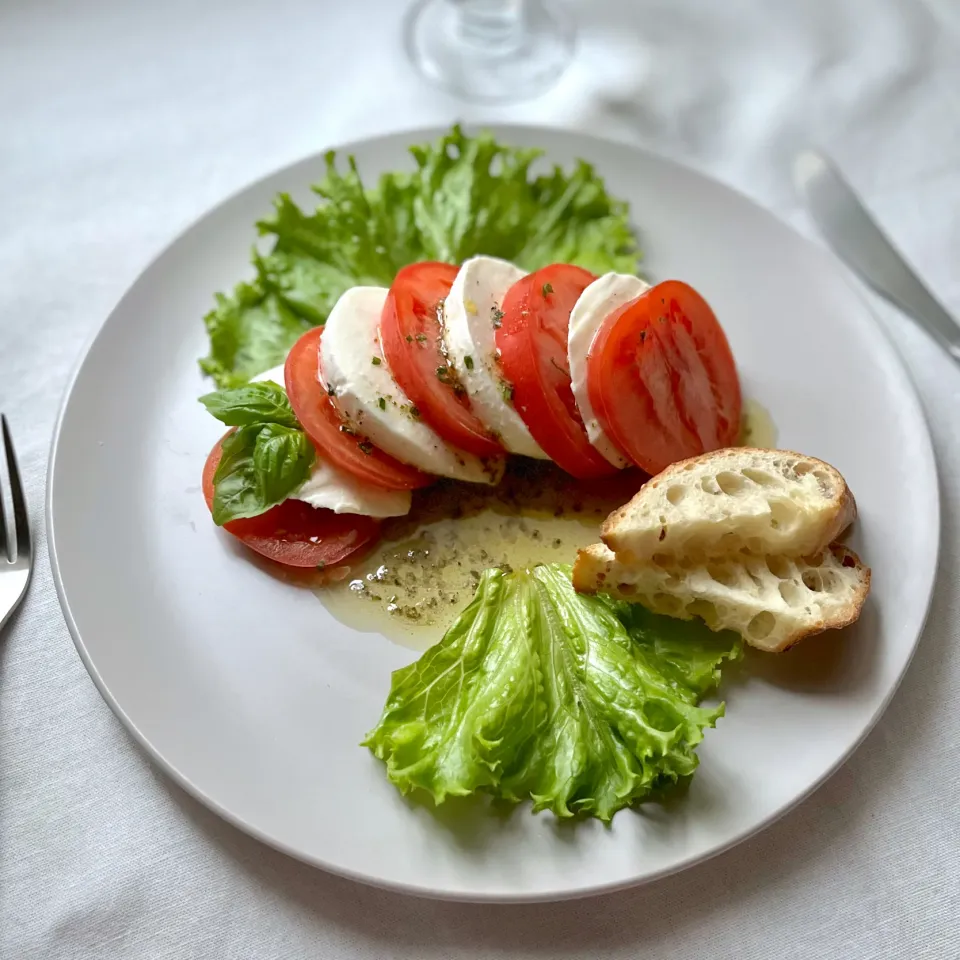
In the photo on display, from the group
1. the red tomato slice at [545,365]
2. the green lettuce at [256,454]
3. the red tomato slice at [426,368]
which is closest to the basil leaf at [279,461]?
the green lettuce at [256,454]

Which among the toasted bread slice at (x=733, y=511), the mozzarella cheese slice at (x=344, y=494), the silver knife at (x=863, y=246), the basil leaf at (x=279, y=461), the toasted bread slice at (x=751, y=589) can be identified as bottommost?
the mozzarella cheese slice at (x=344, y=494)

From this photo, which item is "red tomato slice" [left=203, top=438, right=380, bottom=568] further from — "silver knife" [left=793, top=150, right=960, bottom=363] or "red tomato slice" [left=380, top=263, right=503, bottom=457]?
"silver knife" [left=793, top=150, right=960, bottom=363]

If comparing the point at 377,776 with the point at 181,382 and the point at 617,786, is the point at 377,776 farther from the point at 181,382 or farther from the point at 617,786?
the point at 181,382

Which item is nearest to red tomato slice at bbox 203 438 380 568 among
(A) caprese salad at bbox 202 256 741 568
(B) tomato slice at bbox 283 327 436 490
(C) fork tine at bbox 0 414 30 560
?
(A) caprese salad at bbox 202 256 741 568

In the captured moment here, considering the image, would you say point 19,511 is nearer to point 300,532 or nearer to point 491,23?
point 300,532

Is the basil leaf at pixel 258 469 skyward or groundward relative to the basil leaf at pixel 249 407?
groundward

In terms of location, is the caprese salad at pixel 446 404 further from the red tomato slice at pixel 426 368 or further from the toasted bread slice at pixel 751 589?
the toasted bread slice at pixel 751 589

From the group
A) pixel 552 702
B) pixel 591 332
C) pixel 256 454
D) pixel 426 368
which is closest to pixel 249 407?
pixel 256 454
